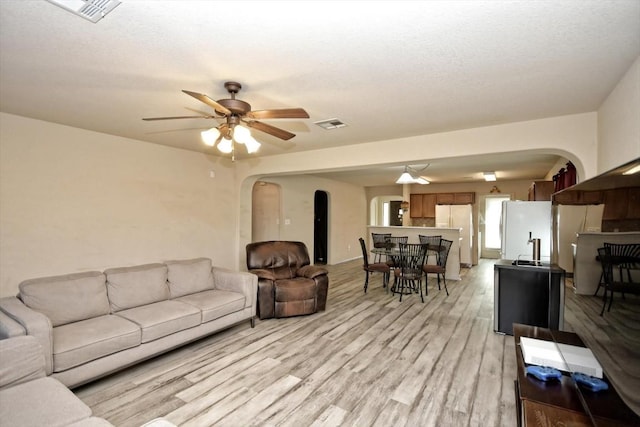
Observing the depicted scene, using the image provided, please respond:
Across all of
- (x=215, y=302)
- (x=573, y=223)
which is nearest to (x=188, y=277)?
(x=215, y=302)

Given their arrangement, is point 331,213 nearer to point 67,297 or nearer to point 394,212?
point 394,212

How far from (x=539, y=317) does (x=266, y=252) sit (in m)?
3.55

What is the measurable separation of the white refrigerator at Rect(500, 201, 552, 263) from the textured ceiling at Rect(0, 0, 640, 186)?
58.2 inches

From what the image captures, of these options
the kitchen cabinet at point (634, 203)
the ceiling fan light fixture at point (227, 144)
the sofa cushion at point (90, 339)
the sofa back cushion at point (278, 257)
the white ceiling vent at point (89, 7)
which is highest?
the white ceiling vent at point (89, 7)

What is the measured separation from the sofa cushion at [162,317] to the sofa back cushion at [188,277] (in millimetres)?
312

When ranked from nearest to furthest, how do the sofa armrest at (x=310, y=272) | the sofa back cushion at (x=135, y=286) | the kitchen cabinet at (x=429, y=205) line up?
the sofa back cushion at (x=135, y=286) < the sofa armrest at (x=310, y=272) < the kitchen cabinet at (x=429, y=205)

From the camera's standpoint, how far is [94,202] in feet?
13.5

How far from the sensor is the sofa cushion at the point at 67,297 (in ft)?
8.40

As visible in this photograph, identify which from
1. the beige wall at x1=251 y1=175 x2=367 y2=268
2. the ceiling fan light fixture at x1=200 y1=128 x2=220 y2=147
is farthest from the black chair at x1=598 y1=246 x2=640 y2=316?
the beige wall at x1=251 y1=175 x2=367 y2=268

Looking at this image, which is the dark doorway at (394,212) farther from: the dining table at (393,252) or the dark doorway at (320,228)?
the dining table at (393,252)

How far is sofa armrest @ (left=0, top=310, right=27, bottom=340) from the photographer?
207 cm

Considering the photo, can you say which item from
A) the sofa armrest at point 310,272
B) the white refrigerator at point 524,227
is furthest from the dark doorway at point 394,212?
the sofa armrest at point 310,272

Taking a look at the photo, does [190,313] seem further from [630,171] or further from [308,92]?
[630,171]

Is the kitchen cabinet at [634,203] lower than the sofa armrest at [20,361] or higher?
higher
